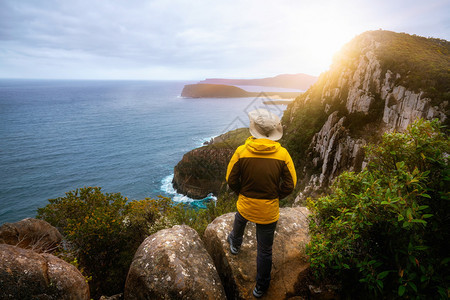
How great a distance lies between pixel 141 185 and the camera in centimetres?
5247

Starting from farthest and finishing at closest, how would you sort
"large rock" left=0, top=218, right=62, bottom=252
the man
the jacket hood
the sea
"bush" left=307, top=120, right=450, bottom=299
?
the sea, "large rock" left=0, top=218, right=62, bottom=252, the man, the jacket hood, "bush" left=307, top=120, right=450, bottom=299

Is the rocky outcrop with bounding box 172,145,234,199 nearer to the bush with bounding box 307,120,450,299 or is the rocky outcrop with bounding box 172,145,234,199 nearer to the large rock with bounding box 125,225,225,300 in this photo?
the large rock with bounding box 125,225,225,300

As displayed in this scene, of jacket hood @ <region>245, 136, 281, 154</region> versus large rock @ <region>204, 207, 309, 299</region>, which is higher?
jacket hood @ <region>245, 136, 281, 154</region>

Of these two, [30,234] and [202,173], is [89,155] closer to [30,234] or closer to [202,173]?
[202,173]

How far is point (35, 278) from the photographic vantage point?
4.02m

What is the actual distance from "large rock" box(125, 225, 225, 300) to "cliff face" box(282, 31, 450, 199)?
26203 mm

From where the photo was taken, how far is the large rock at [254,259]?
17.8 ft

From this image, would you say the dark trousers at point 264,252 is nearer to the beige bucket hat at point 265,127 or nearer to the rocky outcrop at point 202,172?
the beige bucket hat at point 265,127

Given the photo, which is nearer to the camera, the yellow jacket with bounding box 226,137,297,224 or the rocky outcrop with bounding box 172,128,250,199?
the yellow jacket with bounding box 226,137,297,224

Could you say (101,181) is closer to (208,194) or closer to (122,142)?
(208,194)

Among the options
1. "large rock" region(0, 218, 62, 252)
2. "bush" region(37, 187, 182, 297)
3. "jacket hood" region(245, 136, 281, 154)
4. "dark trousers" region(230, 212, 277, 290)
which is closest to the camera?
"jacket hood" region(245, 136, 281, 154)

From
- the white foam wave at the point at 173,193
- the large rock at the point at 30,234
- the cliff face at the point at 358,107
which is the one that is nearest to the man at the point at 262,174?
the large rock at the point at 30,234

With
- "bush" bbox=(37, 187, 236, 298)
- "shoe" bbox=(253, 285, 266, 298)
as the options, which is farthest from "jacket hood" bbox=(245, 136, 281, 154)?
"bush" bbox=(37, 187, 236, 298)

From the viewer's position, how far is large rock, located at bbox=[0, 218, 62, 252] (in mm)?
8875
